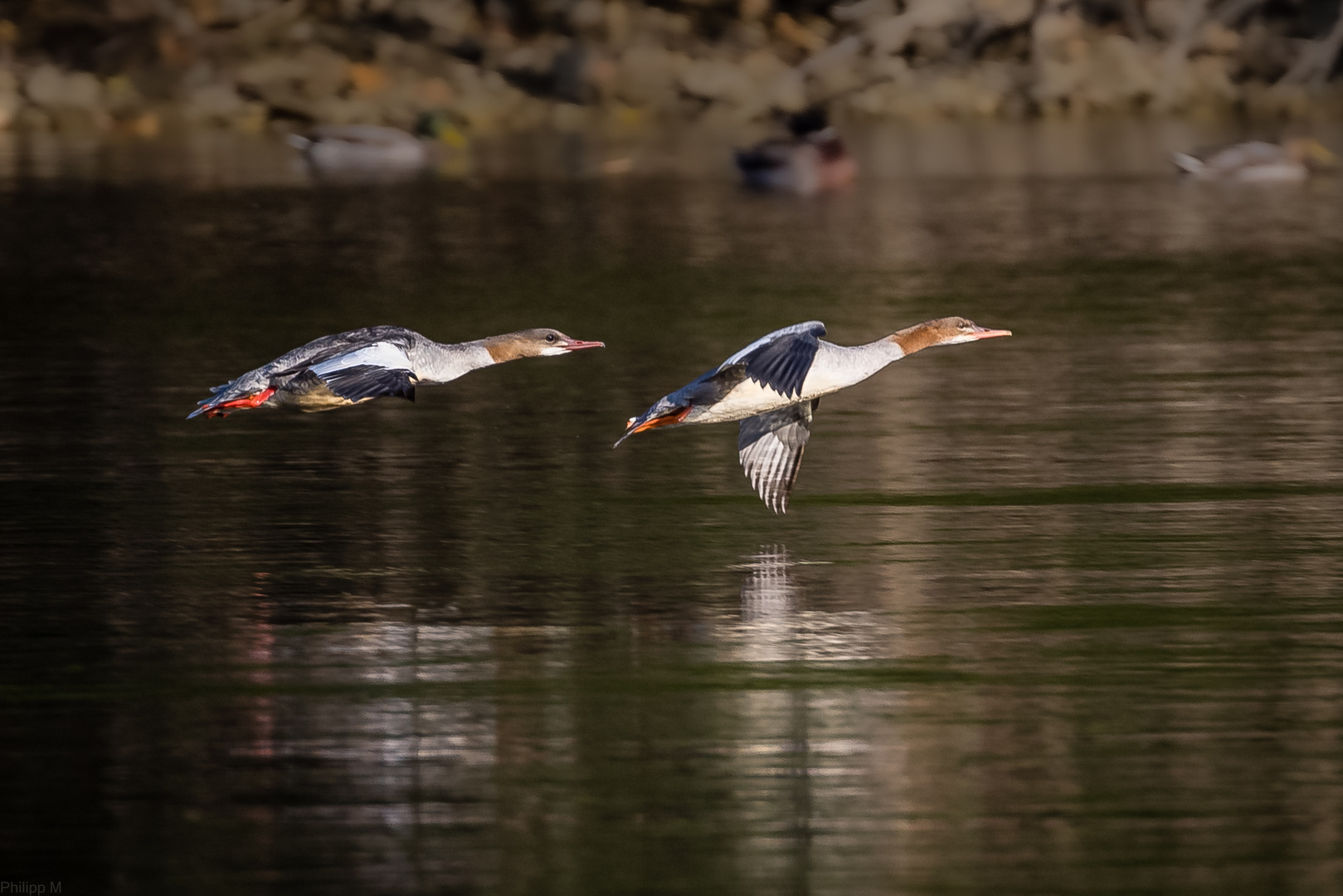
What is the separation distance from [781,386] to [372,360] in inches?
67.9

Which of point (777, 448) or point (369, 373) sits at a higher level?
point (369, 373)

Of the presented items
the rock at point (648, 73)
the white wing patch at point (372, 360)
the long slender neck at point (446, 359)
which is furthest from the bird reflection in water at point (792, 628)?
the rock at point (648, 73)

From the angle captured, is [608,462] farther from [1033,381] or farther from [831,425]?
[1033,381]

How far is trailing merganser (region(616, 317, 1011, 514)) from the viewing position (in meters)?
9.41

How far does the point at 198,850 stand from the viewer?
6.75 m

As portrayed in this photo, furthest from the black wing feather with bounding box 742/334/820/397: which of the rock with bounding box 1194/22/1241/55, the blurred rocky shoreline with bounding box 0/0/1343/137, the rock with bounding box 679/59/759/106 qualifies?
the rock with bounding box 1194/22/1241/55

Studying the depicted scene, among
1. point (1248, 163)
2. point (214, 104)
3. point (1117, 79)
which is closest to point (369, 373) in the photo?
point (1248, 163)

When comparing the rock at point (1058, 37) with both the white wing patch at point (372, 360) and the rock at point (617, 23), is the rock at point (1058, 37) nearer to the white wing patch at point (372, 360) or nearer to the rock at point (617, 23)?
the rock at point (617, 23)

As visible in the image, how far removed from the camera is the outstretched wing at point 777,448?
1045cm

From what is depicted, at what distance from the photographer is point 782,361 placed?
9.38 metres

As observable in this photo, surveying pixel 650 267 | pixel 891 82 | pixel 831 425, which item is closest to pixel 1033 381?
pixel 831 425

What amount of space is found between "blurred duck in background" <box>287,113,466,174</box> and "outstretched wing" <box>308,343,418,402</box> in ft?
65.0

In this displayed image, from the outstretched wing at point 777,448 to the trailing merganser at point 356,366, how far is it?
906 millimetres

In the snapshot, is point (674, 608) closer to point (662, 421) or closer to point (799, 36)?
point (662, 421)
